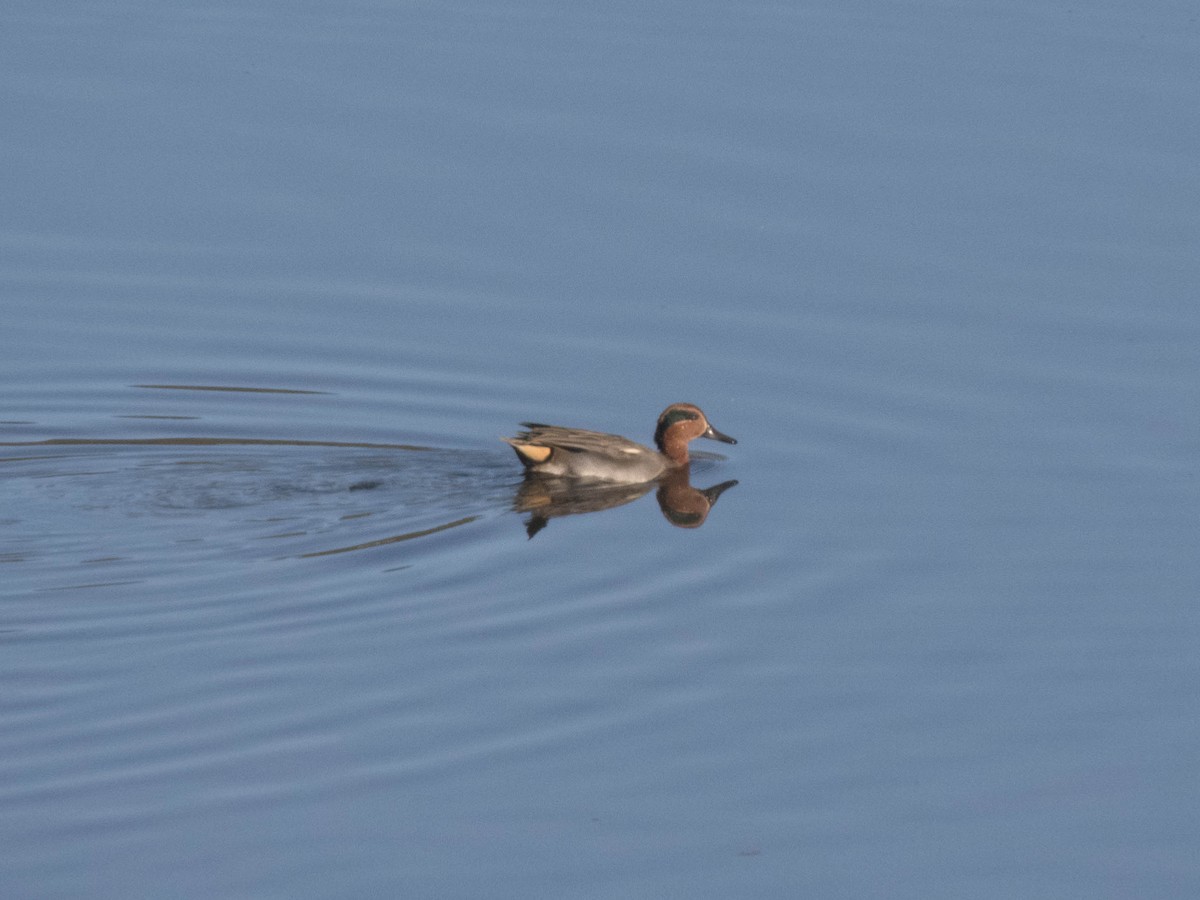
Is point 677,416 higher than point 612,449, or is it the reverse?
point 677,416

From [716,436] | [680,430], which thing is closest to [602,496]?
[680,430]

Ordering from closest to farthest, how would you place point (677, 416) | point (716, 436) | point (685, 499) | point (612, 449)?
point (685, 499) < point (612, 449) < point (677, 416) < point (716, 436)

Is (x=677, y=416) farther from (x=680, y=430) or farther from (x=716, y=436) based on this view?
(x=716, y=436)

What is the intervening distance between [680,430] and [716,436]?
0.27 meters

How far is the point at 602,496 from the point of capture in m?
14.7

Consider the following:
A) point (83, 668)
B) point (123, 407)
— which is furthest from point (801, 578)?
point (123, 407)

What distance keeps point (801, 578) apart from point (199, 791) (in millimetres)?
4078

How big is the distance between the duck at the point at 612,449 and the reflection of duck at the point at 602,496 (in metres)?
0.05

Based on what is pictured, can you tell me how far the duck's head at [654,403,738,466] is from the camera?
14.8 m

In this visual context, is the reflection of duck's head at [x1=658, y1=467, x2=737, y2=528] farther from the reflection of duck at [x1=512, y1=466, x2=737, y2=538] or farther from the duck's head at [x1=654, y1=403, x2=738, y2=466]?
the duck's head at [x1=654, y1=403, x2=738, y2=466]

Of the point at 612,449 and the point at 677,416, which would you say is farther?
the point at 677,416

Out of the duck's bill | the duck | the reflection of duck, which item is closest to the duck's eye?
the duck

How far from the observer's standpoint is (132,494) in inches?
539

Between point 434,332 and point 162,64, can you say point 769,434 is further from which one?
point 162,64
